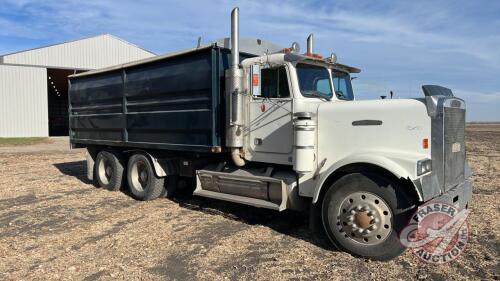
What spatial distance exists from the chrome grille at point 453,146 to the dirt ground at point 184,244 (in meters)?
0.88

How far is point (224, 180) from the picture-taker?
688cm

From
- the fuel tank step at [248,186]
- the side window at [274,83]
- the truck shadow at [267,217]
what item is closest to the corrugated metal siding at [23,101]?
the truck shadow at [267,217]

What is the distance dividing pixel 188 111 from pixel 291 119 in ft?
6.57

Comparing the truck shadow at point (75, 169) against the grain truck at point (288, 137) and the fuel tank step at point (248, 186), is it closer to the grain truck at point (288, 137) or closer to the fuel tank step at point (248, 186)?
the grain truck at point (288, 137)

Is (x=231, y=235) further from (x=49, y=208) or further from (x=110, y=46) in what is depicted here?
(x=110, y=46)

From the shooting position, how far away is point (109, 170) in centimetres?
985

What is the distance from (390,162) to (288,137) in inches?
64.4

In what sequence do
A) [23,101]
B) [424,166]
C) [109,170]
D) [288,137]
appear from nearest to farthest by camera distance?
[424,166]
[288,137]
[109,170]
[23,101]

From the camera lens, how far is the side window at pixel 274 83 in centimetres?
611

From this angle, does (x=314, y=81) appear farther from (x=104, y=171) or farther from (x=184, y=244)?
(x=104, y=171)

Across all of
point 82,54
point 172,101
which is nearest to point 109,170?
point 172,101

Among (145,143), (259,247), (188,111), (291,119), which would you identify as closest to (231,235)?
(259,247)

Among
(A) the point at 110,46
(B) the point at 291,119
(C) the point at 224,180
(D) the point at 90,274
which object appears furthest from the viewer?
(A) the point at 110,46

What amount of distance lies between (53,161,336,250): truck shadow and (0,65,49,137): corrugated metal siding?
2358 cm
